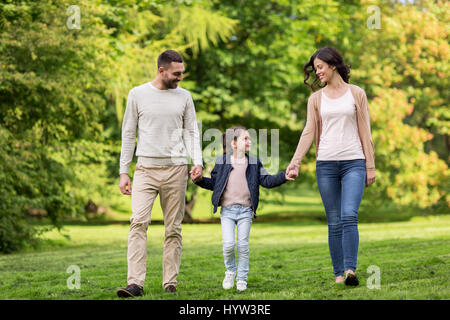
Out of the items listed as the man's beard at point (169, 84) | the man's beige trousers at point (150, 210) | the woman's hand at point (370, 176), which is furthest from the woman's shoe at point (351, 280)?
the man's beard at point (169, 84)

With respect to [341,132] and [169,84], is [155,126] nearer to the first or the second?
[169,84]

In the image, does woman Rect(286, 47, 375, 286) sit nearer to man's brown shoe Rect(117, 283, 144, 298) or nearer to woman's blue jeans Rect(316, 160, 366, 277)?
woman's blue jeans Rect(316, 160, 366, 277)

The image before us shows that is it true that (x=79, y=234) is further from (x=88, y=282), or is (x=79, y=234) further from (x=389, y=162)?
(x=88, y=282)

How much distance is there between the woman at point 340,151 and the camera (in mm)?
5340

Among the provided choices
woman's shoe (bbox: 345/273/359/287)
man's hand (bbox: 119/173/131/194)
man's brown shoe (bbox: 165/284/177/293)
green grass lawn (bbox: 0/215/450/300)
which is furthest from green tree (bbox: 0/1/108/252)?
woman's shoe (bbox: 345/273/359/287)

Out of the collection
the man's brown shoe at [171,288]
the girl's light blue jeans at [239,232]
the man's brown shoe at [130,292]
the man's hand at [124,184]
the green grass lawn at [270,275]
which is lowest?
the green grass lawn at [270,275]

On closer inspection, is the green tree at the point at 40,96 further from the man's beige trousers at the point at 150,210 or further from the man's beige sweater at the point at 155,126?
the man's beige trousers at the point at 150,210

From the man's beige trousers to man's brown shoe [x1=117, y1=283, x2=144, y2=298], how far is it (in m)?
0.06

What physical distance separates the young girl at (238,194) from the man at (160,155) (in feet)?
0.85

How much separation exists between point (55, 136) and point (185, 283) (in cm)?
787

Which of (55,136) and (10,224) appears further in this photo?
(55,136)
